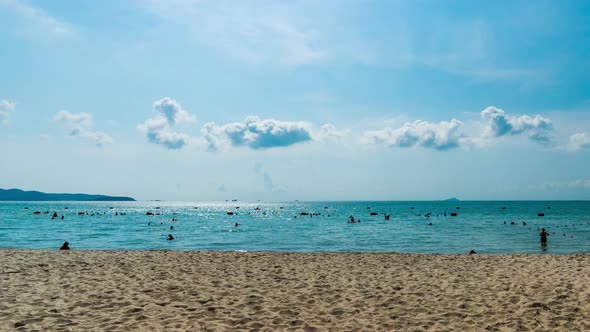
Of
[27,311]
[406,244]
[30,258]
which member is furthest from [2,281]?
[406,244]

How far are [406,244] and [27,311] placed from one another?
3103 centimetres

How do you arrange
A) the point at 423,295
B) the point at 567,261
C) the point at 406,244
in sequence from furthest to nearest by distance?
the point at 406,244
the point at 567,261
the point at 423,295

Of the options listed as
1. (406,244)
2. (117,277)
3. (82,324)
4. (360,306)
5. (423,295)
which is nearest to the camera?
(82,324)

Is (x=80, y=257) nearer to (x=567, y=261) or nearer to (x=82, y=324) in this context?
(x=82, y=324)

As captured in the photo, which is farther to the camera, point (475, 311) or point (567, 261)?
point (567, 261)

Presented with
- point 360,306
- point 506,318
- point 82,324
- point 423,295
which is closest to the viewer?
point 82,324

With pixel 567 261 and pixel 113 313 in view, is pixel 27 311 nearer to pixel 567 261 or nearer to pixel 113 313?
pixel 113 313

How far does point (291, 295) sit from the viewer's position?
12.5m

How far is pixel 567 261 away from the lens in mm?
19578

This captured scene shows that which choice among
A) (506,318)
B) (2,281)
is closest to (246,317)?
(506,318)

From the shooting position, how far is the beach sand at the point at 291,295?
9664 millimetres

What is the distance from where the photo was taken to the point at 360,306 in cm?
1126

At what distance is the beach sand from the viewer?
9664mm

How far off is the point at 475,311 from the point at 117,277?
12522mm
